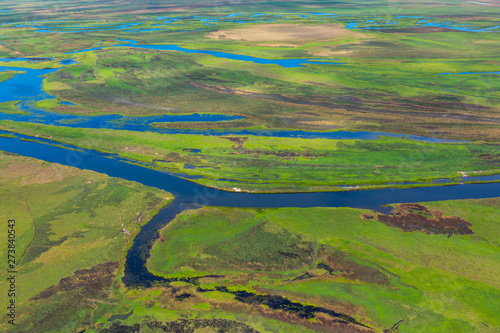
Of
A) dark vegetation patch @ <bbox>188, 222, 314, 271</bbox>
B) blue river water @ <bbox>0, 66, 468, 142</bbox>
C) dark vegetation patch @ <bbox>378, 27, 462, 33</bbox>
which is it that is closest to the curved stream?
dark vegetation patch @ <bbox>188, 222, 314, 271</bbox>

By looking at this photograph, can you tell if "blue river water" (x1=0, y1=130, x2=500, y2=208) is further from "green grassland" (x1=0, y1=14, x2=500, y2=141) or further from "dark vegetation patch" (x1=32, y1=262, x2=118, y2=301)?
"green grassland" (x1=0, y1=14, x2=500, y2=141)

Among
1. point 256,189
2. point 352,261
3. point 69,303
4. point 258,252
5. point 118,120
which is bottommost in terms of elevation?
point 69,303

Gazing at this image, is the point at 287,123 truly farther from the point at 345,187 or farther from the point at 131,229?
the point at 131,229

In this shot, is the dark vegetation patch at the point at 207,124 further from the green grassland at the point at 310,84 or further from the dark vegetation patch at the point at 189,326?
the dark vegetation patch at the point at 189,326

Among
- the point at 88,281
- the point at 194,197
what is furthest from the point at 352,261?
the point at 88,281

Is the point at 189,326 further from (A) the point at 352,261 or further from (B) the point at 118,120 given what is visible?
(B) the point at 118,120

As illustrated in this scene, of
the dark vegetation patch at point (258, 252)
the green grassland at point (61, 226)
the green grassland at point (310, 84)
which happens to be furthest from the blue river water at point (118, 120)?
the dark vegetation patch at point (258, 252)
